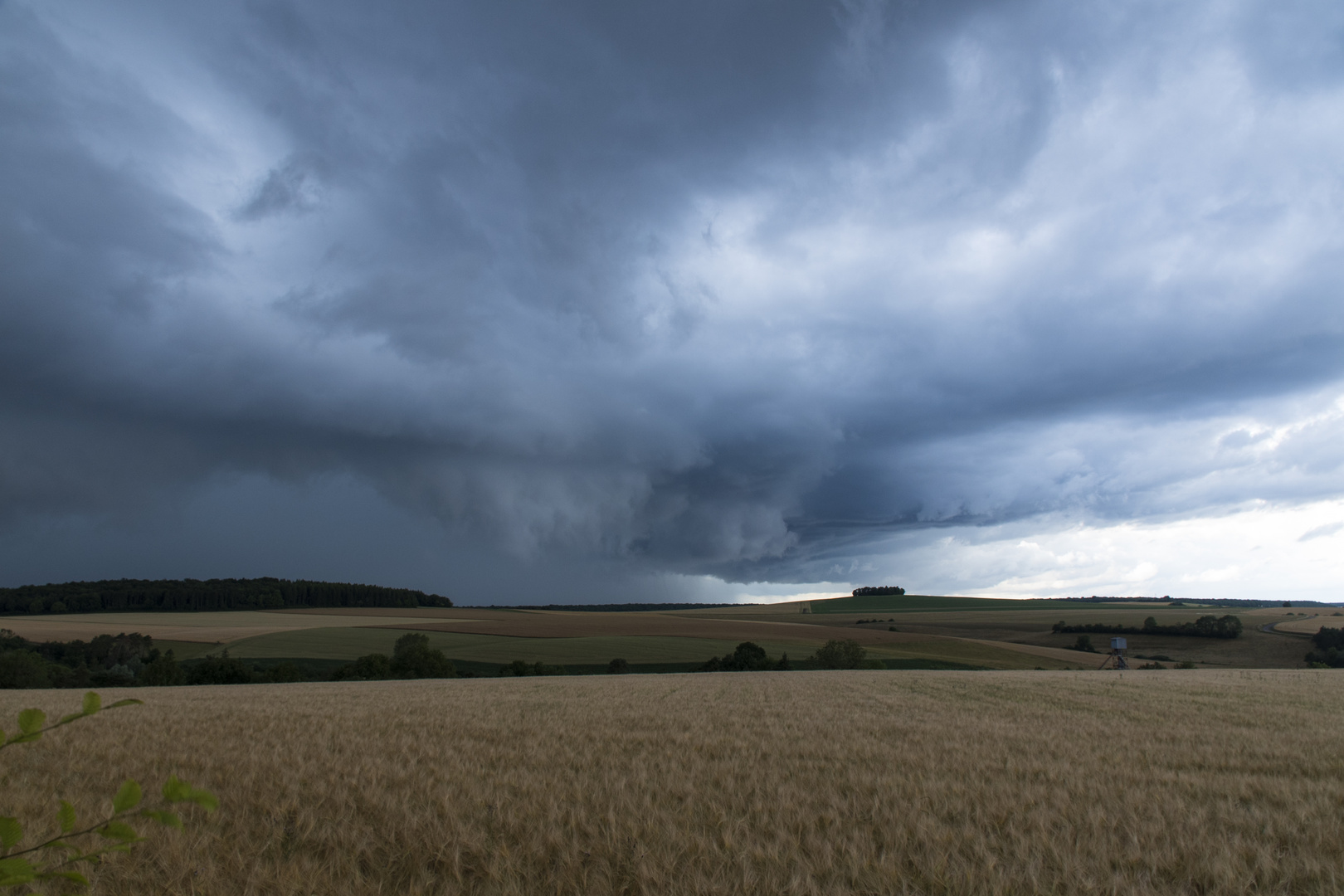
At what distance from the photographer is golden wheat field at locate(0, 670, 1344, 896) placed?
5.40m

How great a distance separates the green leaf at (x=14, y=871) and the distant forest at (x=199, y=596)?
5748 inches

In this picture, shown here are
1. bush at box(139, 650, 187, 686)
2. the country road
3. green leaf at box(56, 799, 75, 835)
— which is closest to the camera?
green leaf at box(56, 799, 75, 835)

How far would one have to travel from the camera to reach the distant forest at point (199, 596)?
123250 millimetres

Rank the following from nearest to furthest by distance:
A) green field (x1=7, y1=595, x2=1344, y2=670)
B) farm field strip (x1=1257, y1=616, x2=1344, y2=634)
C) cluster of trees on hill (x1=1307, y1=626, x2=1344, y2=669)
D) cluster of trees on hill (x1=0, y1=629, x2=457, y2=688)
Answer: cluster of trees on hill (x1=0, y1=629, x2=457, y2=688) < green field (x1=7, y1=595, x2=1344, y2=670) < cluster of trees on hill (x1=1307, y1=626, x2=1344, y2=669) < farm field strip (x1=1257, y1=616, x2=1344, y2=634)

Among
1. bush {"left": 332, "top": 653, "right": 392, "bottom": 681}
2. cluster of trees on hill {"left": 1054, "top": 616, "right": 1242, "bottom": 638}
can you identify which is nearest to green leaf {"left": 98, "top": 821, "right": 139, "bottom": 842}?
bush {"left": 332, "top": 653, "right": 392, "bottom": 681}

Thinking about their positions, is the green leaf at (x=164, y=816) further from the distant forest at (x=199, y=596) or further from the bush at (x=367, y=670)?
the distant forest at (x=199, y=596)

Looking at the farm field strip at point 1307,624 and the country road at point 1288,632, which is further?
the farm field strip at point 1307,624

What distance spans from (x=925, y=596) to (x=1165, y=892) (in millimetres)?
197276

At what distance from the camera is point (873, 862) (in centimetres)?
552

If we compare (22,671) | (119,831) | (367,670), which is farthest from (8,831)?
(22,671)

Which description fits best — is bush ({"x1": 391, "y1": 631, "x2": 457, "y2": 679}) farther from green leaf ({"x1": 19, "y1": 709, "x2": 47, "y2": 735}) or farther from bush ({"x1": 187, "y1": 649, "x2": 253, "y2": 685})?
green leaf ({"x1": 19, "y1": 709, "x2": 47, "y2": 735})

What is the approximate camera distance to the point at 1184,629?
97875mm

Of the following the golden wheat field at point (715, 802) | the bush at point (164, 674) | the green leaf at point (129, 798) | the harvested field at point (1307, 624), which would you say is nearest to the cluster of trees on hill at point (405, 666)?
the bush at point (164, 674)

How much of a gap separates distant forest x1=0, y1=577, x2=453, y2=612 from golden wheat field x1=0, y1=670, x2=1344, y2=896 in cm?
13750
